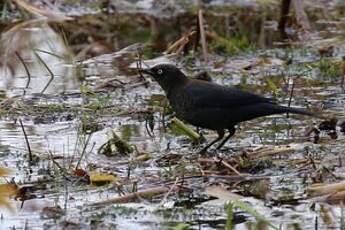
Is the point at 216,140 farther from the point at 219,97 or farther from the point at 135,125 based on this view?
the point at 135,125

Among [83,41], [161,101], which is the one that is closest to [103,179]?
[161,101]

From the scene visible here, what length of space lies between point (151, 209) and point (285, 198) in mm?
806

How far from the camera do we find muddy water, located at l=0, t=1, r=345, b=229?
6.42 metres

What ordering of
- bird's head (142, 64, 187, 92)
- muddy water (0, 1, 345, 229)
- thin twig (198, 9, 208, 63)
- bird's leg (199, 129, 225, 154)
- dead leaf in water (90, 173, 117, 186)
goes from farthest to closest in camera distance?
thin twig (198, 9, 208, 63) < bird's head (142, 64, 187, 92) < bird's leg (199, 129, 225, 154) < dead leaf in water (90, 173, 117, 186) < muddy water (0, 1, 345, 229)

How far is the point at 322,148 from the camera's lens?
312 inches

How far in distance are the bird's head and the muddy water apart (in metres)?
0.45

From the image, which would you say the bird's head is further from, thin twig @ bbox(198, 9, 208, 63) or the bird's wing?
thin twig @ bbox(198, 9, 208, 63)

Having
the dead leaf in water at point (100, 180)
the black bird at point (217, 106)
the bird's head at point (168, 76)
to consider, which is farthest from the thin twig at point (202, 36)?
the dead leaf in water at point (100, 180)

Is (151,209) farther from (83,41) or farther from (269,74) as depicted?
(83,41)

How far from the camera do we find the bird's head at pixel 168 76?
26.6ft

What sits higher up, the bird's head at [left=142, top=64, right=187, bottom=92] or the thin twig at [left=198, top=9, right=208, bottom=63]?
the bird's head at [left=142, top=64, right=187, bottom=92]

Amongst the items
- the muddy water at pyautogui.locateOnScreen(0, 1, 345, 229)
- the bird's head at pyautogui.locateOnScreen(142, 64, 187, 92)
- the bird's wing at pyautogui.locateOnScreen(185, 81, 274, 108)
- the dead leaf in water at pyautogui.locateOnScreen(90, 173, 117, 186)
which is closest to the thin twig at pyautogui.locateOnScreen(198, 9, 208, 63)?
the muddy water at pyautogui.locateOnScreen(0, 1, 345, 229)

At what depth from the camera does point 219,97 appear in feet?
25.6

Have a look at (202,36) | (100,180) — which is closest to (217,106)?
(100,180)
